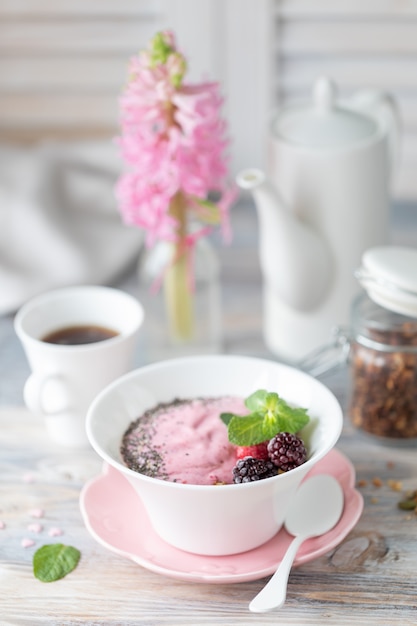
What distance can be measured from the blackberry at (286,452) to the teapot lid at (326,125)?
0.42 metres

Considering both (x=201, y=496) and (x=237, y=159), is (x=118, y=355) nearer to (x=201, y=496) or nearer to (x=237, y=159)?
(x=201, y=496)

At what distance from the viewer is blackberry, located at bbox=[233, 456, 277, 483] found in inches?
32.2

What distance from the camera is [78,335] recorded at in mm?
1128

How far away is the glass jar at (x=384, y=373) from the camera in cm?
102

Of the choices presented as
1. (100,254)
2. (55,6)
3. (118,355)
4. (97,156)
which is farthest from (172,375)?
(55,6)

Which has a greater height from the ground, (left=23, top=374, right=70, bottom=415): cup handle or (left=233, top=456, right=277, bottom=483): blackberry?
(left=233, top=456, right=277, bottom=483): blackberry

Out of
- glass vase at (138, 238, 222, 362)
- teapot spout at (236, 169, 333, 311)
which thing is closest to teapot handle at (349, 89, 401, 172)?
teapot spout at (236, 169, 333, 311)

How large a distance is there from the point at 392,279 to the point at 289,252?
0.18 metres

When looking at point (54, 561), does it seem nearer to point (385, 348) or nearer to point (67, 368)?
point (67, 368)

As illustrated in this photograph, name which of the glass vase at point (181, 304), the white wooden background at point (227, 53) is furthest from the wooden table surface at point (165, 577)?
the white wooden background at point (227, 53)

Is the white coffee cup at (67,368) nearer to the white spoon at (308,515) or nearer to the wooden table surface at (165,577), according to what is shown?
the wooden table surface at (165,577)

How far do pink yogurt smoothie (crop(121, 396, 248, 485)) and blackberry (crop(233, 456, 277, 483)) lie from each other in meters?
0.03

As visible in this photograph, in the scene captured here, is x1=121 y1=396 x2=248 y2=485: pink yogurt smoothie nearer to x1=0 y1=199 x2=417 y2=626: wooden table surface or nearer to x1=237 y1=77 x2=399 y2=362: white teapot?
x1=0 y1=199 x2=417 y2=626: wooden table surface

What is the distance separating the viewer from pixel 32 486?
1.00 meters
